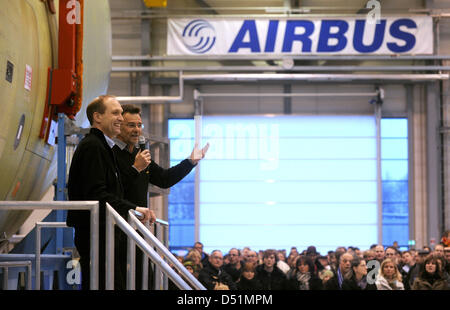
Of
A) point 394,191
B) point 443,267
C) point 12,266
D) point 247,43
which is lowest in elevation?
point 443,267

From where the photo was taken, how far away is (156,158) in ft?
34.3

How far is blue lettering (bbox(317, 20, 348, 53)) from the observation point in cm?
2050

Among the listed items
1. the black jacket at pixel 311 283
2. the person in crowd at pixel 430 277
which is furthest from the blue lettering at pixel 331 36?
the person in crowd at pixel 430 277

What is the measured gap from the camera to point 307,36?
20734 millimetres

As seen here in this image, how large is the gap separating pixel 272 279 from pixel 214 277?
4.29 ft

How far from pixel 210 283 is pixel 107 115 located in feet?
28.3

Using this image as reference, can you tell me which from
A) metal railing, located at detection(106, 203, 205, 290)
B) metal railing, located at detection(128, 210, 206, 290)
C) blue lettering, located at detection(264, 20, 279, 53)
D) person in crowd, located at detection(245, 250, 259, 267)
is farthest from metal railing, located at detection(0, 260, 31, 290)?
blue lettering, located at detection(264, 20, 279, 53)

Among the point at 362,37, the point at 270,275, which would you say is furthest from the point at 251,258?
the point at 362,37

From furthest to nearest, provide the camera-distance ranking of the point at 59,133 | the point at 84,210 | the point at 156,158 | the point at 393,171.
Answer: the point at 393,171 < the point at 156,158 < the point at 59,133 < the point at 84,210

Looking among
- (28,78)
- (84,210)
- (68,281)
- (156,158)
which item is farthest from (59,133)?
(156,158)

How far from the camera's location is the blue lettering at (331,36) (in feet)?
67.3

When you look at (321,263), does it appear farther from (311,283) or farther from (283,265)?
(311,283)

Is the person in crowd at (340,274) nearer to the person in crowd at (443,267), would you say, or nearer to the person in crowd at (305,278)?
the person in crowd at (305,278)
